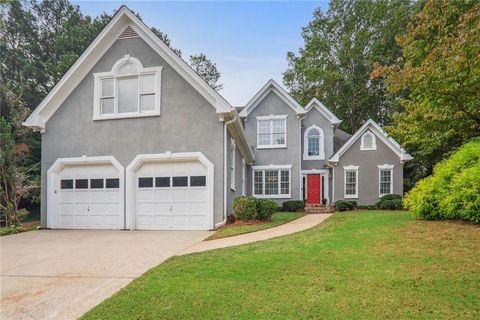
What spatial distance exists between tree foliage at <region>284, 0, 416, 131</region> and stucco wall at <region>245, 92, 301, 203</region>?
12.0 meters

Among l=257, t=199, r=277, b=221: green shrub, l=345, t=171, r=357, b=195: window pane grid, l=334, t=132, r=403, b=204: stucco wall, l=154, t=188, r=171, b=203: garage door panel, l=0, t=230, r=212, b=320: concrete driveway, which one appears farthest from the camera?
l=345, t=171, r=357, b=195: window pane grid

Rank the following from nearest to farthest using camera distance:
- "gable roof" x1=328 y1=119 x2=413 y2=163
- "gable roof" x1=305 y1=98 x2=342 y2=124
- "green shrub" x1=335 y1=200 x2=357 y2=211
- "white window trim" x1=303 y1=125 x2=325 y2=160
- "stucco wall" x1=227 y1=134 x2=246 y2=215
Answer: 1. "stucco wall" x1=227 y1=134 x2=246 y2=215
2. "green shrub" x1=335 y1=200 x2=357 y2=211
3. "gable roof" x1=328 y1=119 x2=413 y2=163
4. "gable roof" x1=305 y1=98 x2=342 y2=124
5. "white window trim" x1=303 y1=125 x2=325 y2=160

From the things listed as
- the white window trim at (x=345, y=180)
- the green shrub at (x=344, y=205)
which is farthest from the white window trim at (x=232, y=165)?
the white window trim at (x=345, y=180)

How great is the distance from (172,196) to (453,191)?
921 centimetres

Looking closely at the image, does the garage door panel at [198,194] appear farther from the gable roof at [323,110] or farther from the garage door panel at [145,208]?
the gable roof at [323,110]

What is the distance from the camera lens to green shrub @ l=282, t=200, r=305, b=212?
63.2ft

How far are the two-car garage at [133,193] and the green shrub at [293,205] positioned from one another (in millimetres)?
8608

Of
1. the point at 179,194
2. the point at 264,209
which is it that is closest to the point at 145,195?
the point at 179,194

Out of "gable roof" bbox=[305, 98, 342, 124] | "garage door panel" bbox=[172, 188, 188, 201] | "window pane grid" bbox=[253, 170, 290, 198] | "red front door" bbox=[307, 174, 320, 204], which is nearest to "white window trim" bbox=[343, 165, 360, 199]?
"red front door" bbox=[307, 174, 320, 204]

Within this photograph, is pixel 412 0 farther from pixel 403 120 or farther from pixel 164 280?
pixel 164 280

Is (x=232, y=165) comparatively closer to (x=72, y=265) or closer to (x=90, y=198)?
(x=90, y=198)

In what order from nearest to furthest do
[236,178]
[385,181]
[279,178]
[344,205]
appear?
[236,178] → [344,205] → [385,181] → [279,178]

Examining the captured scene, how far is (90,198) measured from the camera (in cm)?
1305

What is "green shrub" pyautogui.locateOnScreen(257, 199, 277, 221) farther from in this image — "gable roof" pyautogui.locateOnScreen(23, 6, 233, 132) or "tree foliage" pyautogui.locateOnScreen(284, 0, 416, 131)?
"tree foliage" pyautogui.locateOnScreen(284, 0, 416, 131)
